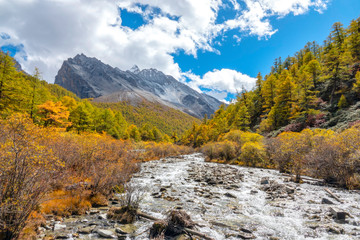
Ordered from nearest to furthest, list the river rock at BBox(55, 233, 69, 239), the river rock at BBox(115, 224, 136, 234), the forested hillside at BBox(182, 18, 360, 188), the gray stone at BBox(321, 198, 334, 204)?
the river rock at BBox(55, 233, 69, 239), the river rock at BBox(115, 224, 136, 234), the gray stone at BBox(321, 198, 334, 204), the forested hillside at BBox(182, 18, 360, 188)

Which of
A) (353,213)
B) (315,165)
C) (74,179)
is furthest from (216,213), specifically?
(315,165)

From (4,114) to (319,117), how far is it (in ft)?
157

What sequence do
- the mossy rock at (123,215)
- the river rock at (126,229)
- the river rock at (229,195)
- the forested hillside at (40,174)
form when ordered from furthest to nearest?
the river rock at (229,195), the mossy rock at (123,215), the river rock at (126,229), the forested hillside at (40,174)

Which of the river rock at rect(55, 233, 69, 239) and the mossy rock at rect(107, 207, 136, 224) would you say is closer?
the river rock at rect(55, 233, 69, 239)

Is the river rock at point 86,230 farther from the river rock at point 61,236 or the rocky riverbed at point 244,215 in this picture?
the river rock at point 61,236

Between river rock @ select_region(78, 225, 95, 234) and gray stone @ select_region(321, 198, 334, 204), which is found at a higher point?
gray stone @ select_region(321, 198, 334, 204)

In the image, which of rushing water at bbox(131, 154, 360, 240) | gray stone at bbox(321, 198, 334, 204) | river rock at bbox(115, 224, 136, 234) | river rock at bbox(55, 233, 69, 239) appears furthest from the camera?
gray stone at bbox(321, 198, 334, 204)

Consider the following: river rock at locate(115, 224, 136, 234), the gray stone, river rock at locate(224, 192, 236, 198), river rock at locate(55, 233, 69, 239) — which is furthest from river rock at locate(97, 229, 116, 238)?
the gray stone

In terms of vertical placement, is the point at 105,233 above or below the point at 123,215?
below

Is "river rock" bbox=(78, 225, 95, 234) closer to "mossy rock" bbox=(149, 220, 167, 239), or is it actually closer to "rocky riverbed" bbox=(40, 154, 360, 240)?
"rocky riverbed" bbox=(40, 154, 360, 240)

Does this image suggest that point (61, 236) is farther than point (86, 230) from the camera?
No

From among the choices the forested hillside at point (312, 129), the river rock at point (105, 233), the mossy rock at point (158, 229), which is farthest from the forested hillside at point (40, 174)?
the forested hillside at point (312, 129)

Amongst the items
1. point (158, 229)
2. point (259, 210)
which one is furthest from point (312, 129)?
point (158, 229)

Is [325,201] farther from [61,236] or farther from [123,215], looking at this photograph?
[61,236]
